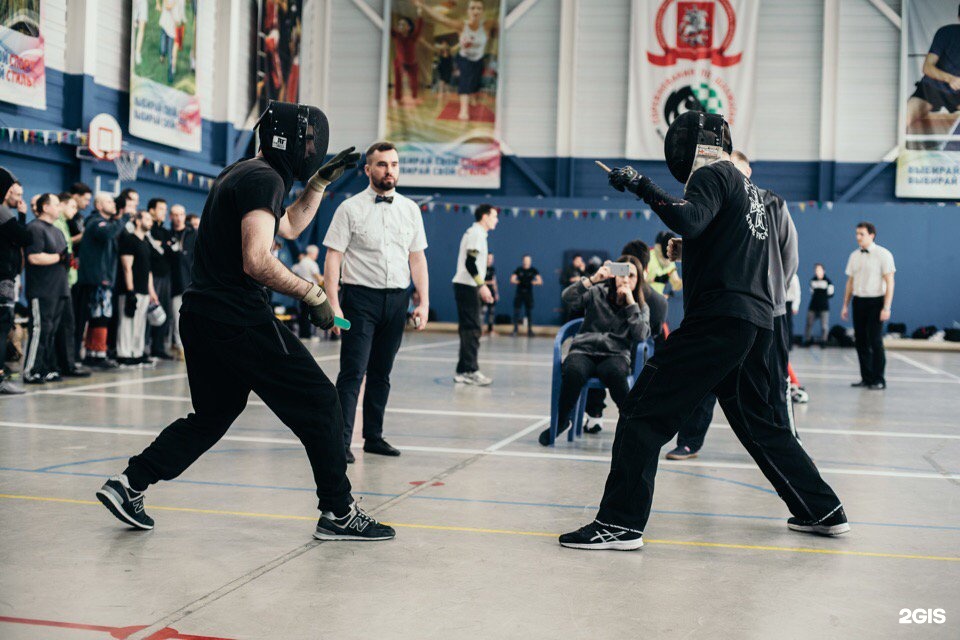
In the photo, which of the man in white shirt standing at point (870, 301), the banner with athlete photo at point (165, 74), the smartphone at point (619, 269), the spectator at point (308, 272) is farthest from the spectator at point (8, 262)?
the spectator at point (308, 272)

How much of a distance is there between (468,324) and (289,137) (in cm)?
707

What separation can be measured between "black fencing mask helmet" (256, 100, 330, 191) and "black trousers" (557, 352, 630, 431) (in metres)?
3.10

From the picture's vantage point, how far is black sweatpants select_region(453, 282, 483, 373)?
10883mm

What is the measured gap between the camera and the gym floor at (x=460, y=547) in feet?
10.2

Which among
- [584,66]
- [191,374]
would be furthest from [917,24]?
[191,374]

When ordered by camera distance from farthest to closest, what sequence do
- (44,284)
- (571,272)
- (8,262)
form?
1. (571,272)
2. (44,284)
3. (8,262)

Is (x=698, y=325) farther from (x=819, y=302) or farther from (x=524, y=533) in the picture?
(x=819, y=302)

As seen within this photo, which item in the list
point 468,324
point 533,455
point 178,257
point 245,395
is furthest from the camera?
point 178,257

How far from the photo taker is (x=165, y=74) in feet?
56.8

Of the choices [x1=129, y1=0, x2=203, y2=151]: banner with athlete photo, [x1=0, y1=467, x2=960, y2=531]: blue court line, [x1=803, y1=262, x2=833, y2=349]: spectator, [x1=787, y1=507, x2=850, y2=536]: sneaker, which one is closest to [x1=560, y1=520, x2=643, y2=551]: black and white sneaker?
[x1=0, y1=467, x2=960, y2=531]: blue court line

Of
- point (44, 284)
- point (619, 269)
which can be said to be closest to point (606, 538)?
point (619, 269)

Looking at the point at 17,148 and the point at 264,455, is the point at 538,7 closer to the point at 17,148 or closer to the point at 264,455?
the point at 17,148

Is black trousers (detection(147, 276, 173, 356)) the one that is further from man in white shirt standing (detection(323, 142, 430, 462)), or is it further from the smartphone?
the smartphone

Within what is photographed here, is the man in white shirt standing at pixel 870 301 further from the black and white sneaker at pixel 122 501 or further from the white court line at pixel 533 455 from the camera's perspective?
the black and white sneaker at pixel 122 501
